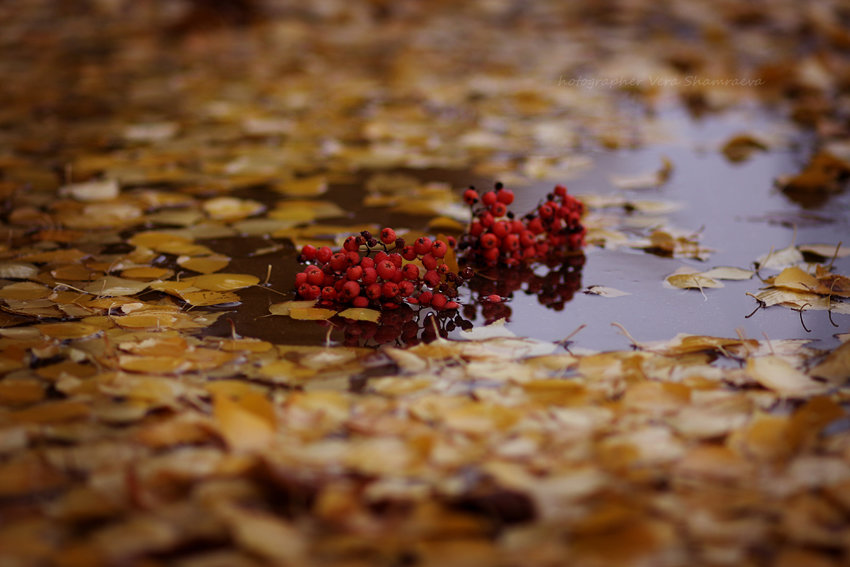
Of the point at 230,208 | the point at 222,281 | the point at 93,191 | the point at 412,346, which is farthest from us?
the point at 93,191

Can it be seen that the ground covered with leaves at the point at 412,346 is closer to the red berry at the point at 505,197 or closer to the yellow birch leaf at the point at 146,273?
the yellow birch leaf at the point at 146,273

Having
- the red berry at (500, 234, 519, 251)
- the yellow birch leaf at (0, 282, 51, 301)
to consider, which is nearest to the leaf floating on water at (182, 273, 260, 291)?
the yellow birch leaf at (0, 282, 51, 301)

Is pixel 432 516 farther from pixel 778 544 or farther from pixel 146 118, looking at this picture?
pixel 146 118

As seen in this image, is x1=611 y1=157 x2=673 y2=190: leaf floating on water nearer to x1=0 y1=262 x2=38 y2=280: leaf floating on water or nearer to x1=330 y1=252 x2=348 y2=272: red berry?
x1=330 y1=252 x2=348 y2=272: red berry

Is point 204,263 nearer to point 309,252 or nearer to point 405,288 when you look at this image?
point 309,252

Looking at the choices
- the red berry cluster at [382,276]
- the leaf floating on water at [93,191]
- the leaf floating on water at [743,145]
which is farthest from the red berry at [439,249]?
the leaf floating on water at [743,145]

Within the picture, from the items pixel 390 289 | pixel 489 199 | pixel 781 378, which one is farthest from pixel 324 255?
pixel 781 378
